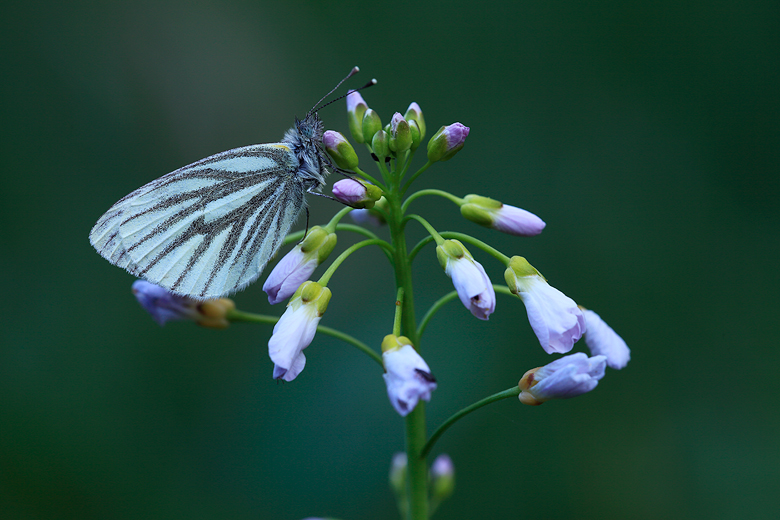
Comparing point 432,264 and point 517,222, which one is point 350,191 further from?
point 432,264

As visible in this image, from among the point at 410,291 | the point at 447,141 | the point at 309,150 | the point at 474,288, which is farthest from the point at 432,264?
the point at 474,288

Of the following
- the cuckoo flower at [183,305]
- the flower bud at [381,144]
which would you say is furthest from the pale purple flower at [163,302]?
the flower bud at [381,144]

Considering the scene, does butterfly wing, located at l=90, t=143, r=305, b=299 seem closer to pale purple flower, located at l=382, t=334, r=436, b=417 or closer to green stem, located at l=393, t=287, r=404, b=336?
green stem, located at l=393, t=287, r=404, b=336

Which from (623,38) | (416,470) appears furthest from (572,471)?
(623,38)

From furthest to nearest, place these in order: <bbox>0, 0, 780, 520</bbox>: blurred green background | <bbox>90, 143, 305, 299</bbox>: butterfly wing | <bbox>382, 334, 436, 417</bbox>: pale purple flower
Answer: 1. <bbox>0, 0, 780, 520</bbox>: blurred green background
2. <bbox>90, 143, 305, 299</bbox>: butterfly wing
3. <bbox>382, 334, 436, 417</bbox>: pale purple flower

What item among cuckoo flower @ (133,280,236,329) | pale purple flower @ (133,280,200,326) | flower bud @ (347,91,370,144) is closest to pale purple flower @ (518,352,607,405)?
flower bud @ (347,91,370,144)
